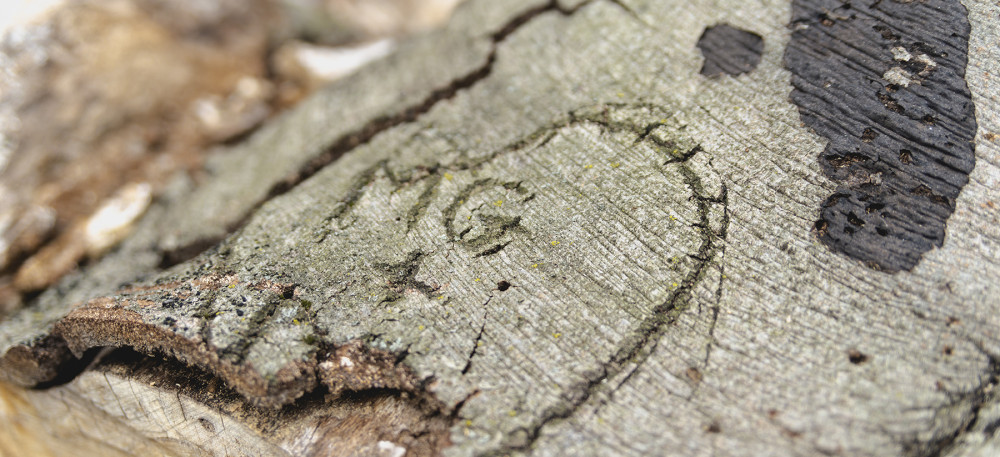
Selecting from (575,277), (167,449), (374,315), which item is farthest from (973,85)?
(167,449)

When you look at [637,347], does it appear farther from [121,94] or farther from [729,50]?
[121,94]

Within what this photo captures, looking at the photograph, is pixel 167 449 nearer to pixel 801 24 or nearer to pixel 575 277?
pixel 575 277

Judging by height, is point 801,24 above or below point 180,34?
below

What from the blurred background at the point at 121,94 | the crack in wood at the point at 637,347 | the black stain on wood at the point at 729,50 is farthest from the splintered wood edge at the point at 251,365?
the black stain on wood at the point at 729,50

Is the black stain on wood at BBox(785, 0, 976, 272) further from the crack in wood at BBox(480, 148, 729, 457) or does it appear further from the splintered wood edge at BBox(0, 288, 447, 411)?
the splintered wood edge at BBox(0, 288, 447, 411)

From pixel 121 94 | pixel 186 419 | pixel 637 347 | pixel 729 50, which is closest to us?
pixel 637 347

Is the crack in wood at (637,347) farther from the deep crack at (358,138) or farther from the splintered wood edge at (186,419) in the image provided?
the deep crack at (358,138)

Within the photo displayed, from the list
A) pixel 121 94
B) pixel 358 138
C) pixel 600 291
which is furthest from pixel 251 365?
pixel 121 94
